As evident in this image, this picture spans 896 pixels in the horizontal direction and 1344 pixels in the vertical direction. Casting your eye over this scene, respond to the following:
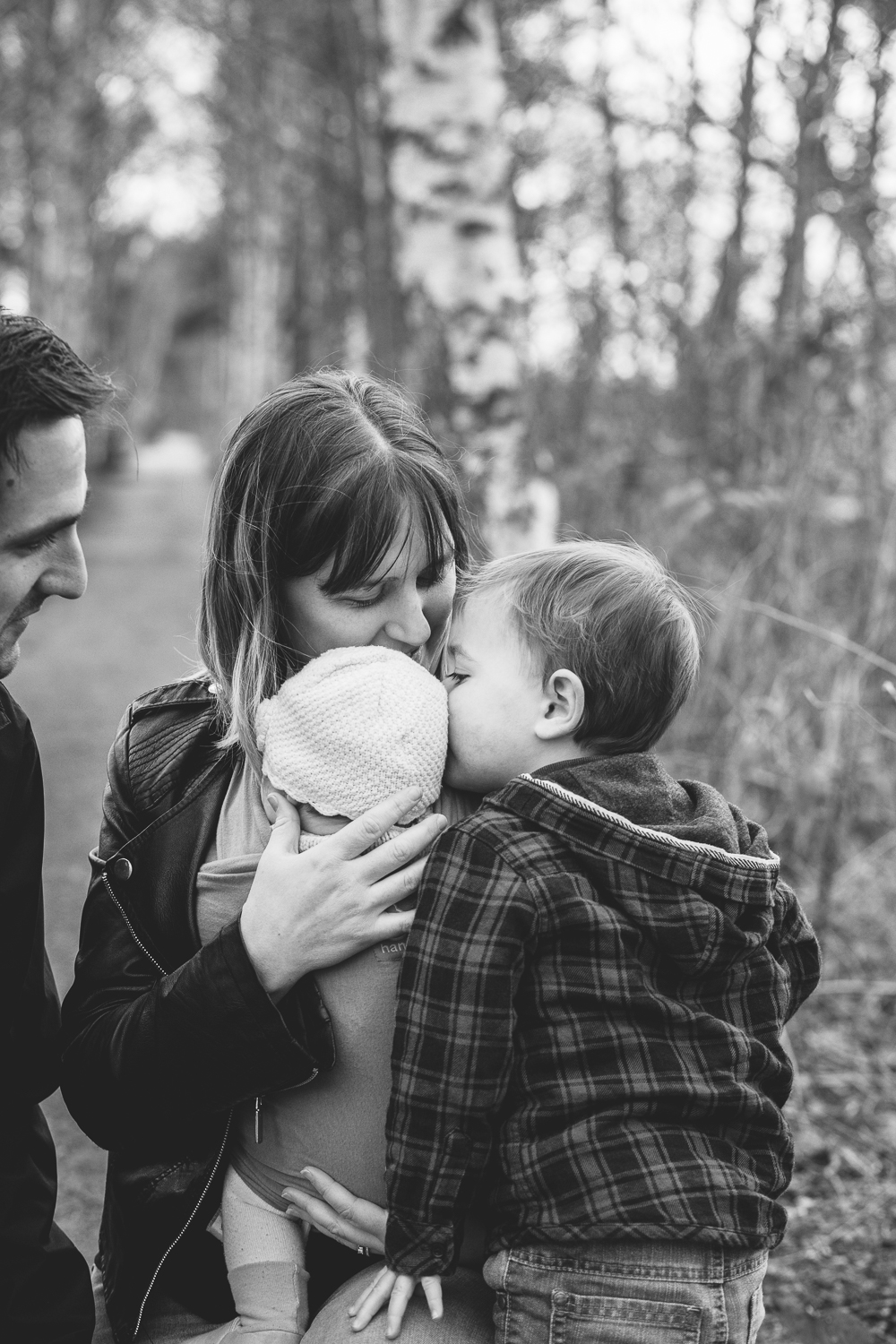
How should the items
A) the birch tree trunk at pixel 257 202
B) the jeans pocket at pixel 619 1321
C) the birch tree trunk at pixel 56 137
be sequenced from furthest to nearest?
1. the birch tree trunk at pixel 257 202
2. the birch tree trunk at pixel 56 137
3. the jeans pocket at pixel 619 1321

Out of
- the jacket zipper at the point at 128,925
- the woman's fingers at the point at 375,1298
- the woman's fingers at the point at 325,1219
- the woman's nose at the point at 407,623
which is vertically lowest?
the woman's fingers at the point at 375,1298

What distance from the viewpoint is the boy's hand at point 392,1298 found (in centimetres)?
142

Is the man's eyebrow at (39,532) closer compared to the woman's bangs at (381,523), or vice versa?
the man's eyebrow at (39,532)

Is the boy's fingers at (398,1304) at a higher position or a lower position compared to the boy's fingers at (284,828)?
lower

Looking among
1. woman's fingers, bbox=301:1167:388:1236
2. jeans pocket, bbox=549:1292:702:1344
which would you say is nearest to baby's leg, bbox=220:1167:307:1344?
woman's fingers, bbox=301:1167:388:1236

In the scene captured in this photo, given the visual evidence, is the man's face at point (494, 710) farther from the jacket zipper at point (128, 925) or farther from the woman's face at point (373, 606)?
the jacket zipper at point (128, 925)

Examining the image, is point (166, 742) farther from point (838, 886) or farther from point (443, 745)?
point (838, 886)

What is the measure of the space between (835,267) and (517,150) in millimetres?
2664

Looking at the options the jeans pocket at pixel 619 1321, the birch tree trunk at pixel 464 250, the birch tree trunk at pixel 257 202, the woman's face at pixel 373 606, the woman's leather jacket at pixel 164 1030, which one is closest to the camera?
the jeans pocket at pixel 619 1321

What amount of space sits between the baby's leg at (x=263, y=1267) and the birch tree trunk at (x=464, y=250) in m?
2.70

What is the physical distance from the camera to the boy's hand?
4.65 ft

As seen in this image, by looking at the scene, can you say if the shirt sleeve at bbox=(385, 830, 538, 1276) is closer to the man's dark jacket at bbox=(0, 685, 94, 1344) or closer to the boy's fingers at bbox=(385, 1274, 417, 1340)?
the boy's fingers at bbox=(385, 1274, 417, 1340)

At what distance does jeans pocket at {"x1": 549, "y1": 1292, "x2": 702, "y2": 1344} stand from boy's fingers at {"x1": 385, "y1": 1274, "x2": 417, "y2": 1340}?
177mm

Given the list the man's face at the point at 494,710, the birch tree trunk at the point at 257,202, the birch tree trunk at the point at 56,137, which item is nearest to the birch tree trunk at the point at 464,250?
the man's face at the point at 494,710
